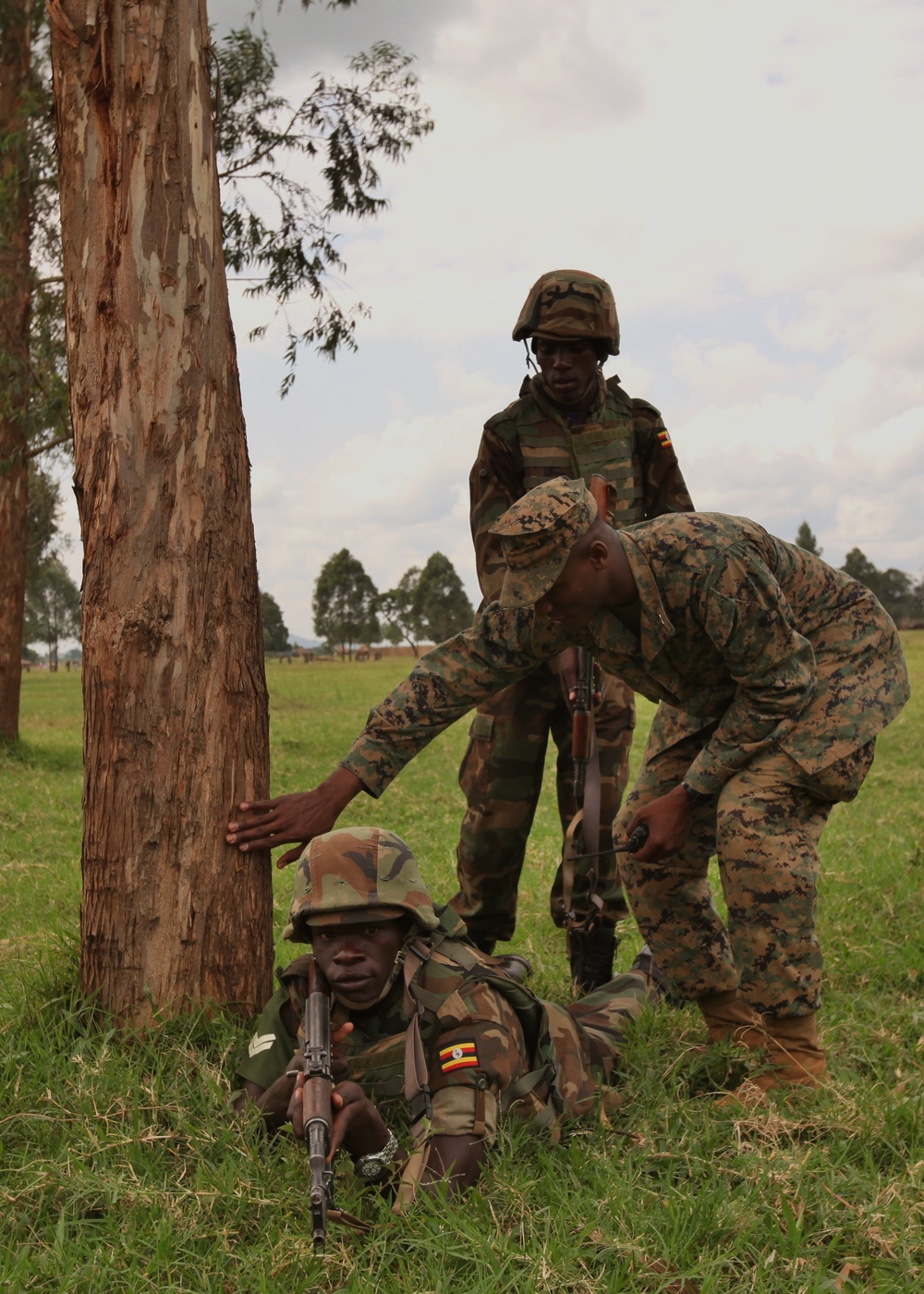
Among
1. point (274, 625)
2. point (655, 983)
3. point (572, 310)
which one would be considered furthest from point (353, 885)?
point (274, 625)

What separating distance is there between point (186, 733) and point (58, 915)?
7.86ft

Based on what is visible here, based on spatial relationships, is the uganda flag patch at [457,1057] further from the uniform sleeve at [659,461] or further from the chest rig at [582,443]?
the uniform sleeve at [659,461]

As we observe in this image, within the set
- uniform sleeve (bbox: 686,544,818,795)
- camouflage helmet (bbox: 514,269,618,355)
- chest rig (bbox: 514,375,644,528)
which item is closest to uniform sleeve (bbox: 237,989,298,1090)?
uniform sleeve (bbox: 686,544,818,795)

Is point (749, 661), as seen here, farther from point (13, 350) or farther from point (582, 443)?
point (13, 350)

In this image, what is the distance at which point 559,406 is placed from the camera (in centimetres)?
491

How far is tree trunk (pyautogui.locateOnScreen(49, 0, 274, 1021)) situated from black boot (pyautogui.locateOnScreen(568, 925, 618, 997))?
149 cm

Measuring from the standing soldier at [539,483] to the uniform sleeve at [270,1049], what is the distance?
5.09ft

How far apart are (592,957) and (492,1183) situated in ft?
6.22

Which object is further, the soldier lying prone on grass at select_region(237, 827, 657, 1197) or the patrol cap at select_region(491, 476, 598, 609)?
the patrol cap at select_region(491, 476, 598, 609)

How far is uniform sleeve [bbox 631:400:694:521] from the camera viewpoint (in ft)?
16.5

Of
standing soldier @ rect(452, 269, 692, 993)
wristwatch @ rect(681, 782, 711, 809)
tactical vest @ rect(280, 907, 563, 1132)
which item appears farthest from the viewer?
standing soldier @ rect(452, 269, 692, 993)

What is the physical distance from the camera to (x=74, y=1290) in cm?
260

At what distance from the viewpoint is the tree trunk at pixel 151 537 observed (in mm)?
3713

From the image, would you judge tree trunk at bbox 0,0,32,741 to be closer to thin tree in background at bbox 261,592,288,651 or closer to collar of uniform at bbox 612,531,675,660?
collar of uniform at bbox 612,531,675,660
